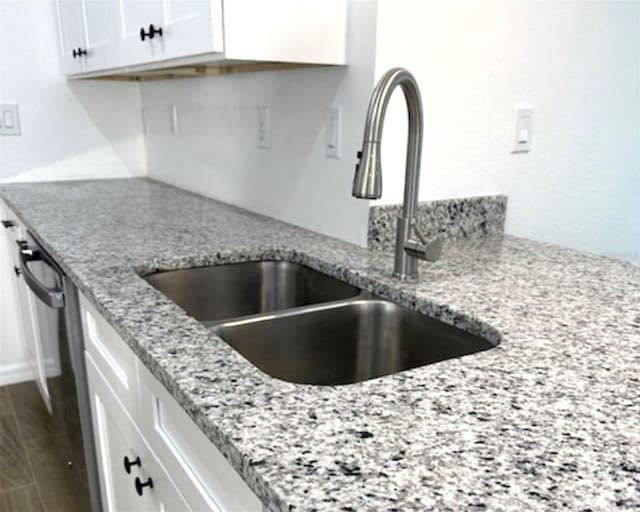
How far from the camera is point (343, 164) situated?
53.5 inches

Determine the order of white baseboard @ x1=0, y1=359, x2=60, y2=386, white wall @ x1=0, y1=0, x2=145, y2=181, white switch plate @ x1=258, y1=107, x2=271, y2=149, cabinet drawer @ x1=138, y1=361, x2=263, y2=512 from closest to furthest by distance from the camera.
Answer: cabinet drawer @ x1=138, y1=361, x2=263, y2=512 → white switch plate @ x1=258, y1=107, x2=271, y2=149 → white wall @ x1=0, y1=0, x2=145, y2=181 → white baseboard @ x1=0, y1=359, x2=60, y2=386

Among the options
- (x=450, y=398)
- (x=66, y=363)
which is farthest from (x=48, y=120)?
(x=450, y=398)

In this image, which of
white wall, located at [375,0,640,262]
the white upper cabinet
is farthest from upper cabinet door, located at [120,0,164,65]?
white wall, located at [375,0,640,262]

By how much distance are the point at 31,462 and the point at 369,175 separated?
5.70 ft

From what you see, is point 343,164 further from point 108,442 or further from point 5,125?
point 5,125

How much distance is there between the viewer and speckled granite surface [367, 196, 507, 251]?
1.31 meters

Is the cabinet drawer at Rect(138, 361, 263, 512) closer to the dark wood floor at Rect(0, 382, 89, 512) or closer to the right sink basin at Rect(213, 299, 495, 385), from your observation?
the right sink basin at Rect(213, 299, 495, 385)

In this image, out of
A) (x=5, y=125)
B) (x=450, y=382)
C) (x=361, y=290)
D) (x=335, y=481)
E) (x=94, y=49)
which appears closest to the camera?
(x=335, y=481)

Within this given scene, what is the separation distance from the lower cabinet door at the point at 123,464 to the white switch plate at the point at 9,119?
1.47 metres

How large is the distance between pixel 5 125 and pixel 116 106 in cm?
47

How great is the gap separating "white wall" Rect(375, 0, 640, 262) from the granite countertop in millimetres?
309

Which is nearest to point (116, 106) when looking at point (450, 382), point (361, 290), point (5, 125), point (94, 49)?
point (5, 125)

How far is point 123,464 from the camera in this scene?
1079mm

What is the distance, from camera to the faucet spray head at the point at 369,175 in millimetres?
841
